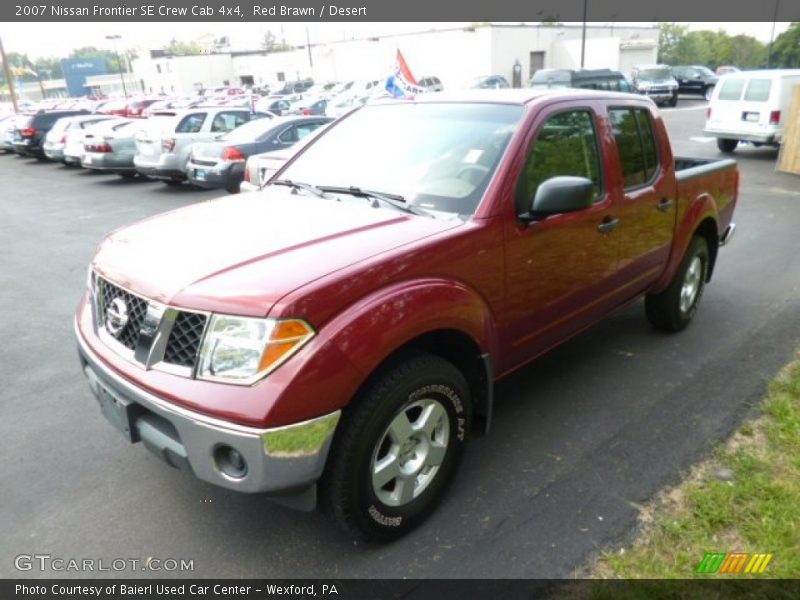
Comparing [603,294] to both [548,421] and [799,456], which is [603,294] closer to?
[548,421]

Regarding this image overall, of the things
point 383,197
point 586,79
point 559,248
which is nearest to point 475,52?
point 586,79

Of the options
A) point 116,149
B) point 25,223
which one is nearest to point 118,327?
point 25,223

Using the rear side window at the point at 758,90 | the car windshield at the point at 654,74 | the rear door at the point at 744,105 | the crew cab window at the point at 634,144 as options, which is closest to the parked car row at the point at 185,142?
the crew cab window at the point at 634,144

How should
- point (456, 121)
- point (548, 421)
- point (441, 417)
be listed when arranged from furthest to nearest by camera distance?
point (548, 421) < point (456, 121) < point (441, 417)

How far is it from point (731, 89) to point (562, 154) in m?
14.1

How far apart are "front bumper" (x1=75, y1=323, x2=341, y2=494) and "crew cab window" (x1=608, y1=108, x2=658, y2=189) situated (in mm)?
2632

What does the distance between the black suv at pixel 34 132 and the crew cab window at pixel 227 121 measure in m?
9.45

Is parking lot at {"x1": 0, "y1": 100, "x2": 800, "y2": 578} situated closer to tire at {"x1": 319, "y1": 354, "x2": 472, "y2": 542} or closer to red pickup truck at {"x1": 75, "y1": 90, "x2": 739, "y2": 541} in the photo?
tire at {"x1": 319, "y1": 354, "x2": 472, "y2": 542}

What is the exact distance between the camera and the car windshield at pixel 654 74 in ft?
107

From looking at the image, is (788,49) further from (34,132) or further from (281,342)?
(281,342)

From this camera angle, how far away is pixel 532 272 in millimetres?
3252

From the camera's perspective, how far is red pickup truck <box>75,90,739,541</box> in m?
2.29

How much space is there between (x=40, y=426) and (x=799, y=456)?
4.32 m

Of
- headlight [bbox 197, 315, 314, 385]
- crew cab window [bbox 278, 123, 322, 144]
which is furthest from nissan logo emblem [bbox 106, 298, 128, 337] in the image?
crew cab window [bbox 278, 123, 322, 144]
